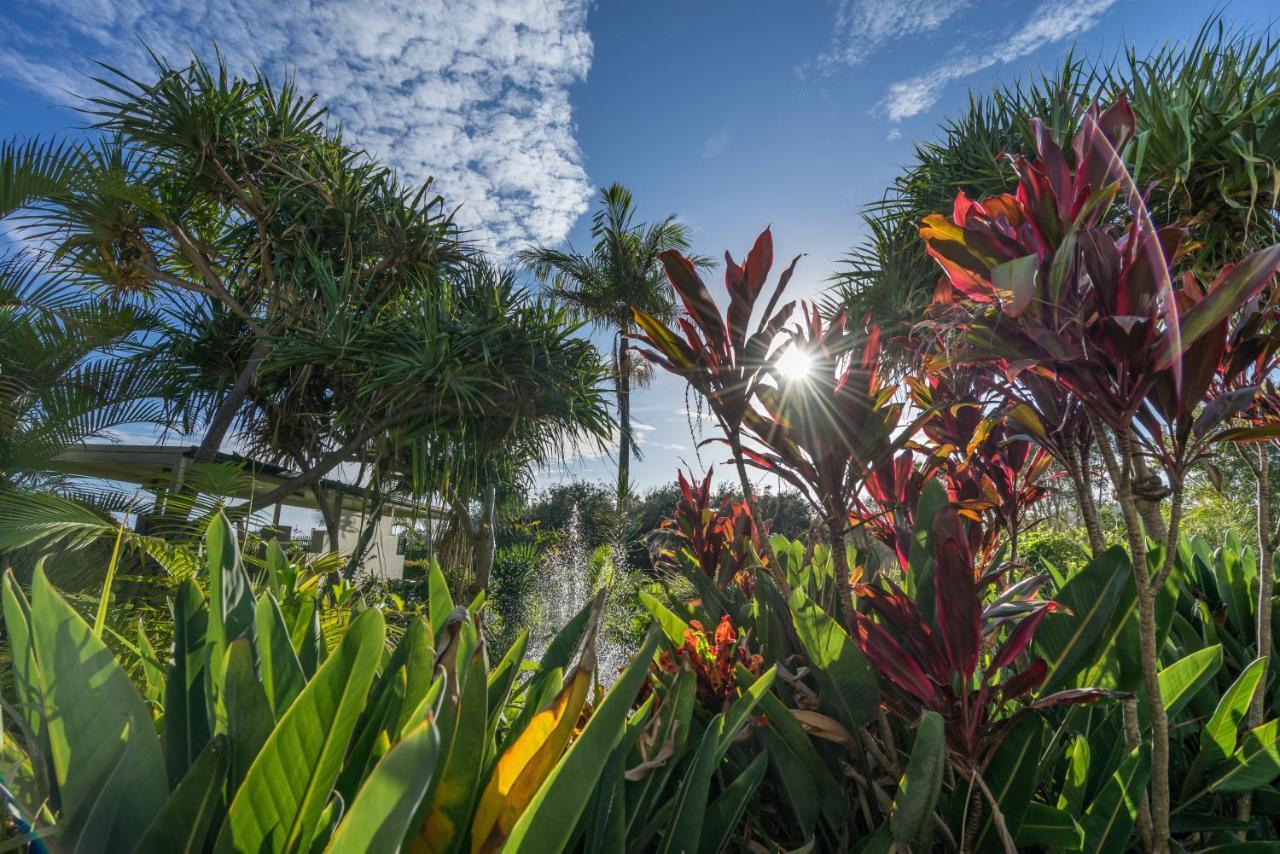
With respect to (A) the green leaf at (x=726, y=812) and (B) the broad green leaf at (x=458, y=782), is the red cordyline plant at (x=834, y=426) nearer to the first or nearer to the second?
(A) the green leaf at (x=726, y=812)

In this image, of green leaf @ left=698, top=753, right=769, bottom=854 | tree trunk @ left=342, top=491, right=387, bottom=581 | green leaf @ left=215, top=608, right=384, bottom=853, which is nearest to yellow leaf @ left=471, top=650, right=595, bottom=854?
green leaf @ left=215, top=608, right=384, bottom=853

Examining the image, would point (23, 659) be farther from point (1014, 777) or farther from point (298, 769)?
point (1014, 777)

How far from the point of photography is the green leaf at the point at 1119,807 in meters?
0.71

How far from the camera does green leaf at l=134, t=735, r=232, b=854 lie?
447 mm

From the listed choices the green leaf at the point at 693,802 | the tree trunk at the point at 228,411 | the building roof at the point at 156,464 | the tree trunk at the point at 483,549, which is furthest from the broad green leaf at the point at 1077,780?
the tree trunk at the point at 483,549

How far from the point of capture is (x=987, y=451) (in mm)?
1235

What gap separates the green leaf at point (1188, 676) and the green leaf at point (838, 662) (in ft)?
1.59

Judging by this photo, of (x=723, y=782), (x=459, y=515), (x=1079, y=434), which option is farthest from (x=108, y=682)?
(x=459, y=515)

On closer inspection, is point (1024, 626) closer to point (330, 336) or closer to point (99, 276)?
point (330, 336)

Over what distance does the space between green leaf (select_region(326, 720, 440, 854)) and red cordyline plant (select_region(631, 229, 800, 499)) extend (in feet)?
2.10

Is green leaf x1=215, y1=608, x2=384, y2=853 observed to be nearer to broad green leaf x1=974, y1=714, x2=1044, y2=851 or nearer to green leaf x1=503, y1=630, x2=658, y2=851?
green leaf x1=503, y1=630, x2=658, y2=851

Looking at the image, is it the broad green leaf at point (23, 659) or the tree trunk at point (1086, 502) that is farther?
the tree trunk at point (1086, 502)

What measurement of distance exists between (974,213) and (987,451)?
553 millimetres

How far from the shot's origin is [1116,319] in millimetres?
664
